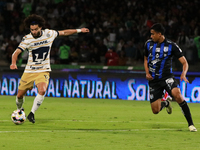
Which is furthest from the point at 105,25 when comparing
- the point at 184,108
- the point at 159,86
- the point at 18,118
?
the point at 184,108

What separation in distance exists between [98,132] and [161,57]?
2.03 m

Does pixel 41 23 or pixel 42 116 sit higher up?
pixel 41 23

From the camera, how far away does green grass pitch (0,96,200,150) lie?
21.8 feet

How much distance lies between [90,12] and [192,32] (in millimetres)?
6265

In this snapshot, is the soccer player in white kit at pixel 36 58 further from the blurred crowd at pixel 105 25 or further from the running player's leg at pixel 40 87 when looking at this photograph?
the blurred crowd at pixel 105 25

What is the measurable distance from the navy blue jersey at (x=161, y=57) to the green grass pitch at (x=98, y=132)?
1100 mm

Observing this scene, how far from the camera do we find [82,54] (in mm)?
18453

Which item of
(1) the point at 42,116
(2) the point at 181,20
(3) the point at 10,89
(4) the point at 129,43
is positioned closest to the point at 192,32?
(2) the point at 181,20

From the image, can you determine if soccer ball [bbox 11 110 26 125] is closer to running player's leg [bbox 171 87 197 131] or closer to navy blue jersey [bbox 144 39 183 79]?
navy blue jersey [bbox 144 39 183 79]

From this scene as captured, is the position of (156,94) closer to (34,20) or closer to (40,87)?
(40,87)

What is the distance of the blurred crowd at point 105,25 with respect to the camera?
17.8m

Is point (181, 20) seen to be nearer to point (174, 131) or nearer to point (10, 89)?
point (10, 89)

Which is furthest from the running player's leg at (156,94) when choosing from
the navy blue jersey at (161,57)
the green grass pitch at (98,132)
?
the green grass pitch at (98,132)

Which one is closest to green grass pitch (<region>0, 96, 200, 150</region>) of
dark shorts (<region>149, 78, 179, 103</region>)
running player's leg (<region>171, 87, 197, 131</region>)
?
running player's leg (<region>171, 87, 197, 131</region>)
